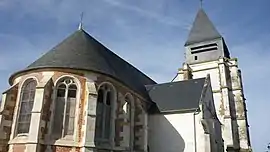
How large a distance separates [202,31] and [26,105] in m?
23.8

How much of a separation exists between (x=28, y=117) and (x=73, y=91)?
7.73ft

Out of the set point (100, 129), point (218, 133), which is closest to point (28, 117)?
point (100, 129)

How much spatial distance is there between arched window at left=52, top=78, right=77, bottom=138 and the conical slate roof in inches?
821

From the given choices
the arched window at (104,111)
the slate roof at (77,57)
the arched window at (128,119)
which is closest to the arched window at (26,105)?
the slate roof at (77,57)

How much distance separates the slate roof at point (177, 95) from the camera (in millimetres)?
17172

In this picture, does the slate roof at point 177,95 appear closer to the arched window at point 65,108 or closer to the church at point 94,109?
the church at point 94,109

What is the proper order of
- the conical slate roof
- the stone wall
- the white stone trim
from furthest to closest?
the conical slate roof
the white stone trim
the stone wall

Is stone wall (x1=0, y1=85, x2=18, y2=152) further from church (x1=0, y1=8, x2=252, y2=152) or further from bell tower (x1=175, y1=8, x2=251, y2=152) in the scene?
bell tower (x1=175, y1=8, x2=251, y2=152)

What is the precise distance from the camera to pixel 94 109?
12.7 meters

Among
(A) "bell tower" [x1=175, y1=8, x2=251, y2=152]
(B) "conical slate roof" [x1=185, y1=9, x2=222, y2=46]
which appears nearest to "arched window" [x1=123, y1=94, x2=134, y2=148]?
(A) "bell tower" [x1=175, y1=8, x2=251, y2=152]

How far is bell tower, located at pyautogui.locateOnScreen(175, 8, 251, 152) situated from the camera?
24.8 meters

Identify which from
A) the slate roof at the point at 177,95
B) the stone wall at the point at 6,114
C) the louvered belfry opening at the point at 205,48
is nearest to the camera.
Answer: the stone wall at the point at 6,114

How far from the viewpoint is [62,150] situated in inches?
465

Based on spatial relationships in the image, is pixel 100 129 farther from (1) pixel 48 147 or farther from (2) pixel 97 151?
(1) pixel 48 147
